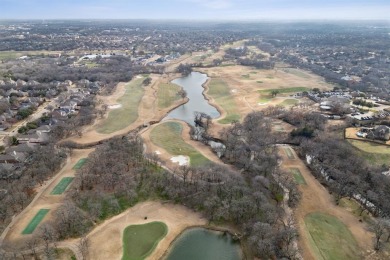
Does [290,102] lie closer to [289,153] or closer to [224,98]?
[224,98]

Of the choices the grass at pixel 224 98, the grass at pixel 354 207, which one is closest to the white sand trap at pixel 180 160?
the grass at pixel 224 98

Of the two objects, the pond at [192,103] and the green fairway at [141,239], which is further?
the pond at [192,103]

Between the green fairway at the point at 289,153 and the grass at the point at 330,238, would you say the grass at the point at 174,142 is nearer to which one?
the green fairway at the point at 289,153

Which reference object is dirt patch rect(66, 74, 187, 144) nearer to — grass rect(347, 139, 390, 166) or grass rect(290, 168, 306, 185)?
grass rect(290, 168, 306, 185)

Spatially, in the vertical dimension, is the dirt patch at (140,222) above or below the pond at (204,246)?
above

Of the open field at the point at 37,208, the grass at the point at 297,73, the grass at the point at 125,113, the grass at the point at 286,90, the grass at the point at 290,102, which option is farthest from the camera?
the grass at the point at 297,73

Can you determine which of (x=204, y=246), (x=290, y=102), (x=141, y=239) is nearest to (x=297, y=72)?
(x=290, y=102)

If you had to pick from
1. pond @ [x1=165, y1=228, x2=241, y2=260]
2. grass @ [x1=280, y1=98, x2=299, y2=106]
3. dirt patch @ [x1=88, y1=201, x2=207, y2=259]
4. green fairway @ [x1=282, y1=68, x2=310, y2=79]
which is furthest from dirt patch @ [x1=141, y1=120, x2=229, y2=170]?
green fairway @ [x1=282, y1=68, x2=310, y2=79]
